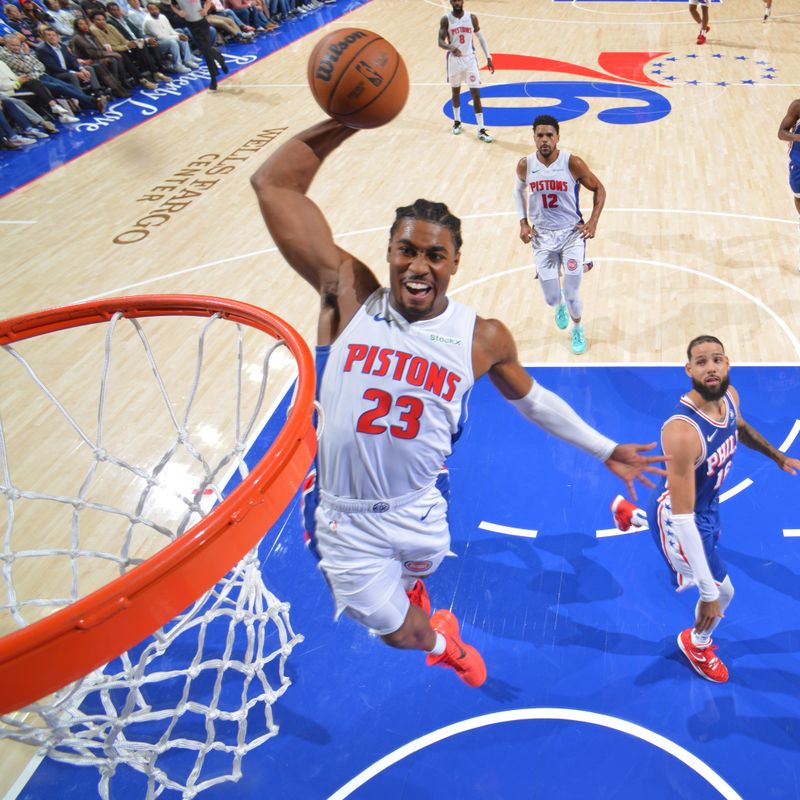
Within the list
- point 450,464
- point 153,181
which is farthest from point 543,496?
point 153,181

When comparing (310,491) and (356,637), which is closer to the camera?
(310,491)

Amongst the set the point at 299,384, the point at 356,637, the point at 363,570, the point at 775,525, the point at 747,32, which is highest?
the point at 299,384

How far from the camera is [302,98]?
1278 centimetres

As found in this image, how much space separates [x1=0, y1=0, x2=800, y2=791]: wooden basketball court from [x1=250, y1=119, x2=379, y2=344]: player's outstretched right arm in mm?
2796

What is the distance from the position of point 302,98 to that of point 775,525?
35.6ft

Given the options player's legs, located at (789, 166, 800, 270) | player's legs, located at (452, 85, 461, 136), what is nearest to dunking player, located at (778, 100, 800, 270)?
player's legs, located at (789, 166, 800, 270)

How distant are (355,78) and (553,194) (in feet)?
9.61

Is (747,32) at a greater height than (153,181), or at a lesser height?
lesser

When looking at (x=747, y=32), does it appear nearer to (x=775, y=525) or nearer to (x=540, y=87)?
(x=540, y=87)

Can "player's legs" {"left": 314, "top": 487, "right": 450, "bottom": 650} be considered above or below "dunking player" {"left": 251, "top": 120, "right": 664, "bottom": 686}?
below

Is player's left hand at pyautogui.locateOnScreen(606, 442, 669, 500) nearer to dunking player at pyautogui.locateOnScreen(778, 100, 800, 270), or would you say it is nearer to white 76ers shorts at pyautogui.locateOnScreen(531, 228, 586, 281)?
white 76ers shorts at pyautogui.locateOnScreen(531, 228, 586, 281)

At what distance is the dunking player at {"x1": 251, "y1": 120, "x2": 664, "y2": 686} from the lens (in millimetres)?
2980

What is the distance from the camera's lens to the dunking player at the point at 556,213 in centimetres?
559

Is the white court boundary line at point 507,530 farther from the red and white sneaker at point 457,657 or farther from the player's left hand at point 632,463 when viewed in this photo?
the player's left hand at point 632,463
